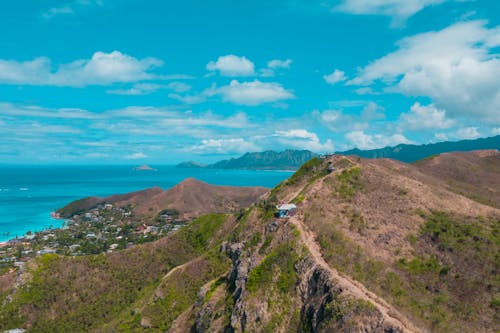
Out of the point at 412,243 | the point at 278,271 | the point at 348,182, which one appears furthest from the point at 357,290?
the point at 348,182

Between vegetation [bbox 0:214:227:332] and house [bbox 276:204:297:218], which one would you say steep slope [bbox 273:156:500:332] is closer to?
house [bbox 276:204:297:218]

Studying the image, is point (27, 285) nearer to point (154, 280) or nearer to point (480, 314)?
point (154, 280)

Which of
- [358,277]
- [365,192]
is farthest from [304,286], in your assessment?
[365,192]

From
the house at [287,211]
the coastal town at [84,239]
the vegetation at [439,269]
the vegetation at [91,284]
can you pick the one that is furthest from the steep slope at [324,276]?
the coastal town at [84,239]

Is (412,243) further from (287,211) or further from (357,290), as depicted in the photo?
(287,211)

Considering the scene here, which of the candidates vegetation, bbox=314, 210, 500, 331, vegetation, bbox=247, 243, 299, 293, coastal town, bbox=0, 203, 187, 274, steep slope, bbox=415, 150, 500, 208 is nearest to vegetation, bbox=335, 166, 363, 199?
vegetation, bbox=314, 210, 500, 331
